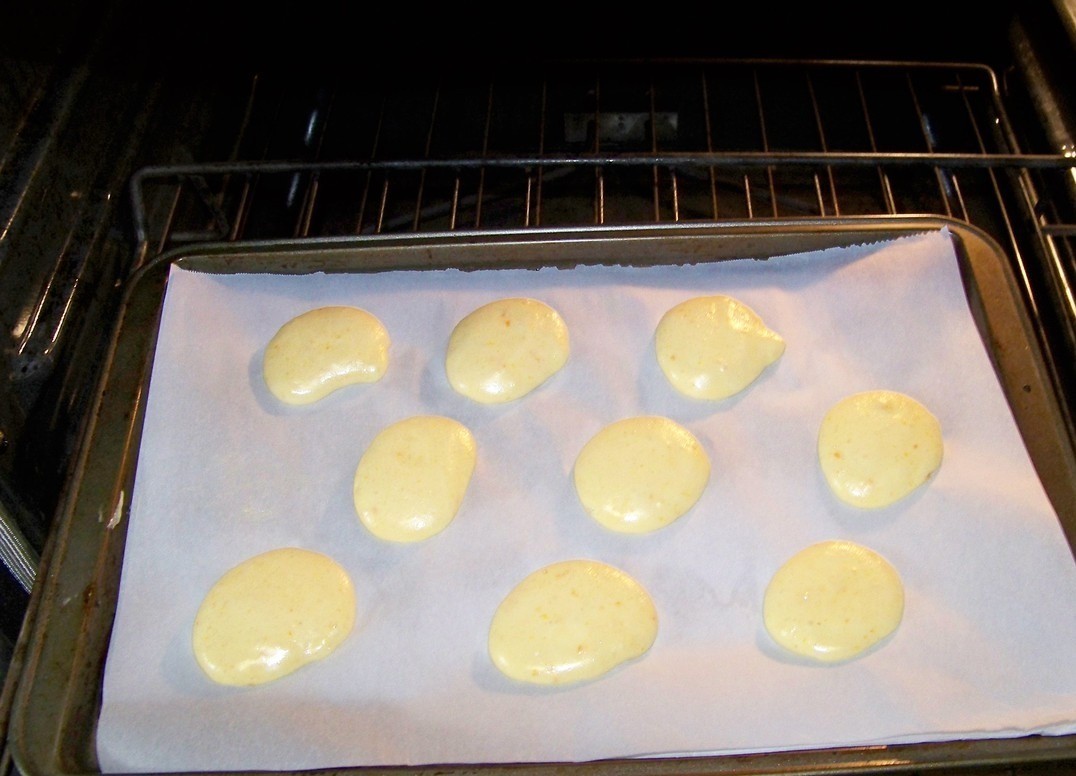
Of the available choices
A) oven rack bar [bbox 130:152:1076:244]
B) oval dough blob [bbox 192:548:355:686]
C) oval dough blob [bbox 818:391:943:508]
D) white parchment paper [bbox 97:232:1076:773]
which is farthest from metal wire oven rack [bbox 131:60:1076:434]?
oval dough blob [bbox 192:548:355:686]

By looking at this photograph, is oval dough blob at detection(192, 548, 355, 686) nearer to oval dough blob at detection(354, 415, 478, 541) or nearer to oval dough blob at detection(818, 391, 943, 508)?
oval dough blob at detection(354, 415, 478, 541)

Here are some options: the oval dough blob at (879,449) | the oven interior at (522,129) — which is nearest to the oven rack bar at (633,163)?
the oven interior at (522,129)

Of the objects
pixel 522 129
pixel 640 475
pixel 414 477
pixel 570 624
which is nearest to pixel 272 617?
pixel 414 477

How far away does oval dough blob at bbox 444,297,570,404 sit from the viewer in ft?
Answer: 3.37

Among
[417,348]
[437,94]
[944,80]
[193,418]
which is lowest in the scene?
[193,418]

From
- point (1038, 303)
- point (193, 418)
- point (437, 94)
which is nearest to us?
point (193, 418)

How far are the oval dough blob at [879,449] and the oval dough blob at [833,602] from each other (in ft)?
0.24

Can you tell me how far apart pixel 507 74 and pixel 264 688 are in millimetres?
1019

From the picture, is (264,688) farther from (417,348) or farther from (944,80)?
(944,80)

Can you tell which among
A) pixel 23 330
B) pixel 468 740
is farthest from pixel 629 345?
pixel 23 330

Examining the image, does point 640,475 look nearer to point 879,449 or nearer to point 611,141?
point 879,449

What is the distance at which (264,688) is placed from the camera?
855 millimetres

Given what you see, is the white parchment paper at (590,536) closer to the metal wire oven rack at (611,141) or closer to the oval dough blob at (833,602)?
the oval dough blob at (833,602)

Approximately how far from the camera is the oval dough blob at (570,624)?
0.84 meters
